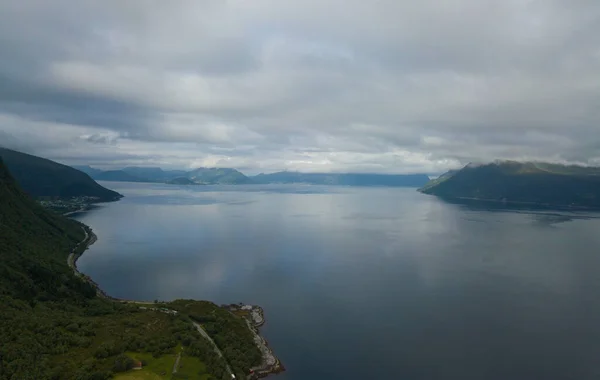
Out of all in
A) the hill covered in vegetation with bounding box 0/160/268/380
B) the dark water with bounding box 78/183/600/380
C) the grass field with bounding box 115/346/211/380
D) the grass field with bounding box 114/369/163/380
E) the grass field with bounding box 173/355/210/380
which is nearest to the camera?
the grass field with bounding box 114/369/163/380

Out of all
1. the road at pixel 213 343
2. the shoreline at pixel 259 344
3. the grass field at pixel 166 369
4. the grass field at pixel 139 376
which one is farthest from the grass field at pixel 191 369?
the shoreline at pixel 259 344

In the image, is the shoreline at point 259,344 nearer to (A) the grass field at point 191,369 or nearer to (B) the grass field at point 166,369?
(A) the grass field at point 191,369

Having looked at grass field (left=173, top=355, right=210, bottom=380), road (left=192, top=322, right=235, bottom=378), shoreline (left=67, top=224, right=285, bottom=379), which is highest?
grass field (left=173, top=355, right=210, bottom=380)

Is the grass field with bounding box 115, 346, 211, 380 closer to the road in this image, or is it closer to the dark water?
the road

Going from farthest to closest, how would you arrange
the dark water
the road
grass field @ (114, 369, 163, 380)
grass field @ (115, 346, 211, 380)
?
the dark water, the road, grass field @ (115, 346, 211, 380), grass field @ (114, 369, 163, 380)

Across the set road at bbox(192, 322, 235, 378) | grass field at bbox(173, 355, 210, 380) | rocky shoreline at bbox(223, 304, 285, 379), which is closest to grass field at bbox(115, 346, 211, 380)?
grass field at bbox(173, 355, 210, 380)

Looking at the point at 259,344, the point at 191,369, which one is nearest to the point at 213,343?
the point at 259,344
